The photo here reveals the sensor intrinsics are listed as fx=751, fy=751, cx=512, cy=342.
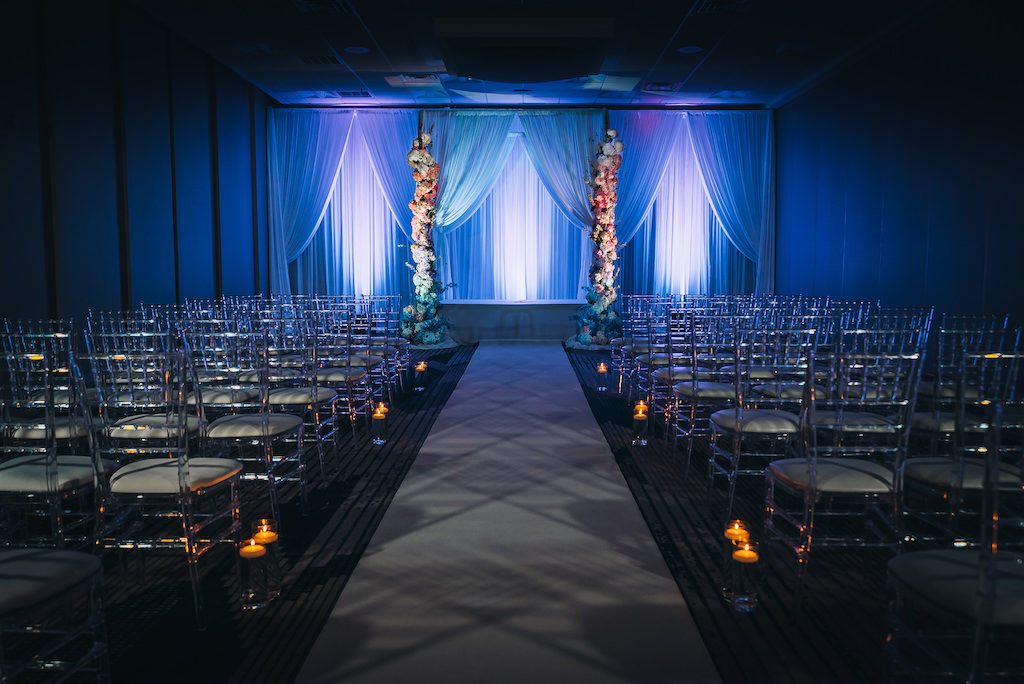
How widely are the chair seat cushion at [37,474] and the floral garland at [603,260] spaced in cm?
869

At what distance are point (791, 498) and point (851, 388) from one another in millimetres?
724

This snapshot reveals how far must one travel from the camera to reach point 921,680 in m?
2.13

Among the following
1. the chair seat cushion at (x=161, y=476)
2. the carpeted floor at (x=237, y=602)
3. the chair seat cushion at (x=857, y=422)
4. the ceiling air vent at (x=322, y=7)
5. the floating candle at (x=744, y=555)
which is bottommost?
the carpeted floor at (x=237, y=602)

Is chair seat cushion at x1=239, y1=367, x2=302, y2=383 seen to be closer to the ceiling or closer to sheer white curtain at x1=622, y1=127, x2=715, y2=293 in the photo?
the ceiling

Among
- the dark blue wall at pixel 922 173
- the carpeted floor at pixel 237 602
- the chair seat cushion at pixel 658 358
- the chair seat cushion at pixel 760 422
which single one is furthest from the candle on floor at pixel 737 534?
the dark blue wall at pixel 922 173

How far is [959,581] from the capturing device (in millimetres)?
2025

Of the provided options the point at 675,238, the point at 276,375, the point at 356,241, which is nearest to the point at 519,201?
the point at 675,238

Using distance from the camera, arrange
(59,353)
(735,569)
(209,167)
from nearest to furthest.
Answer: (735,569) < (59,353) < (209,167)

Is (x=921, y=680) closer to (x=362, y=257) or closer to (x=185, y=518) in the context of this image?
(x=185, y=518)

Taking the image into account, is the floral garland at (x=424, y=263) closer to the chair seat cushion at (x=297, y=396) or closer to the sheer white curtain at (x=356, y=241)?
the sheer white curtain at (x=356, y=241)

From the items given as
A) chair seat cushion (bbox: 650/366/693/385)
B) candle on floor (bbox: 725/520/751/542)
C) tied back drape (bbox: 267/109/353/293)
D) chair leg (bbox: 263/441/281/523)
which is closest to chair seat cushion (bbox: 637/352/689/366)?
chair seat cushion (bbox: 650/366/693/385)

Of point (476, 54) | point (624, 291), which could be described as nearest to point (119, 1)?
point (476, 54)

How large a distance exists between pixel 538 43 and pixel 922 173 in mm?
4361

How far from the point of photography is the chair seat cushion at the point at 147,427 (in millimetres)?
3077
